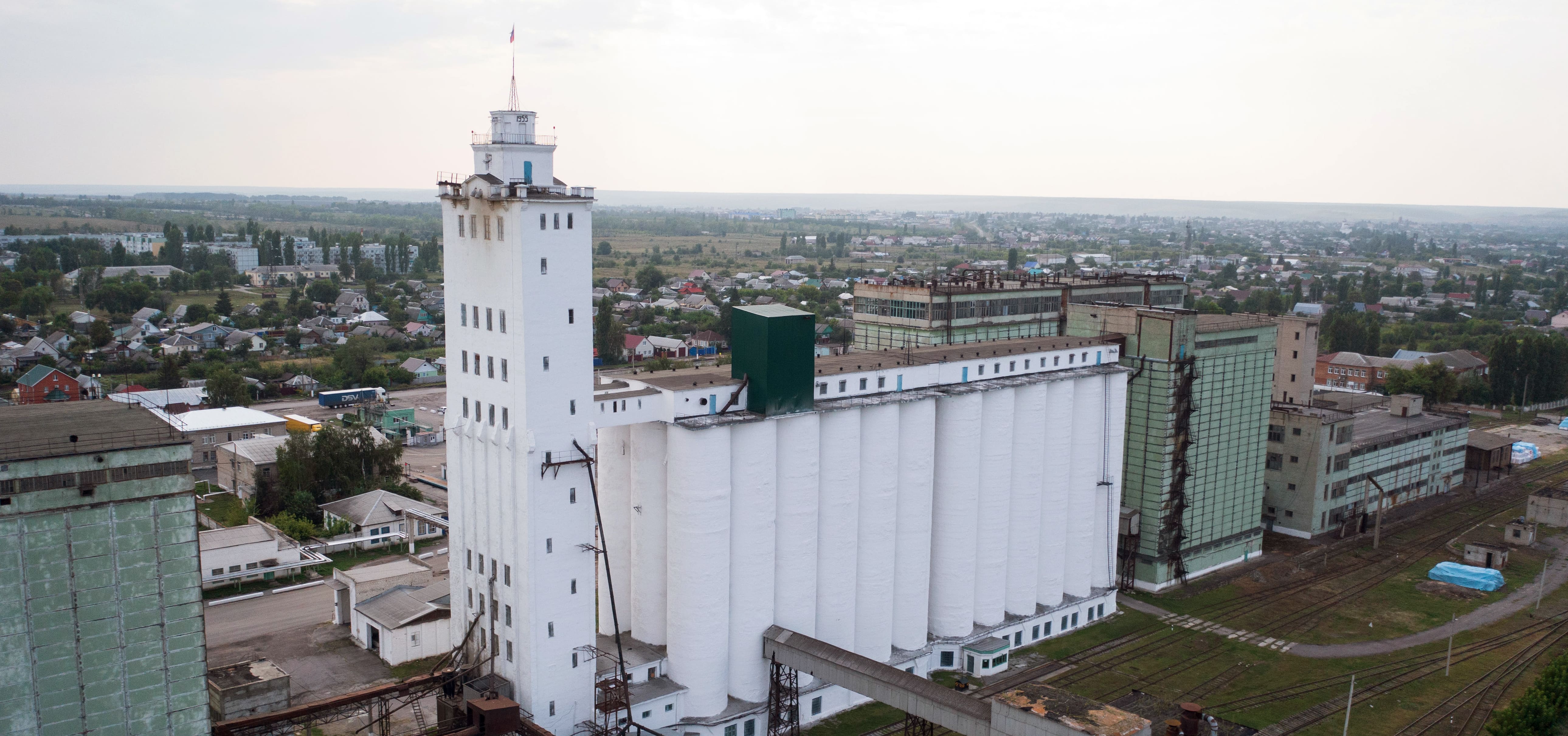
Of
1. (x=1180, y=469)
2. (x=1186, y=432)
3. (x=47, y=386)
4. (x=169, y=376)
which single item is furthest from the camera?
(x=169, y=376)

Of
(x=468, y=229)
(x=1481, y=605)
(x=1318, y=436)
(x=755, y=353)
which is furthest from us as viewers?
(x=1318, y=436)

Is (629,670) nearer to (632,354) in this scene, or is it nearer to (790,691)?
(790,691)

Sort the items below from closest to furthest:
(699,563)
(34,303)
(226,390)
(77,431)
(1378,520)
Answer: (77,431) < (699,563) < (1378,520) < (226,390) < (34,303)

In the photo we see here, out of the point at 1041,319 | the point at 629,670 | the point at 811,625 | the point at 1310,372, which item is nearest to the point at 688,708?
the point at 629,670

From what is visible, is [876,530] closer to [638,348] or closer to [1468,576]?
[1468,576]

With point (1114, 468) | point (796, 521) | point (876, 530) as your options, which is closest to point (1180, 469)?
point (1114, 468)
